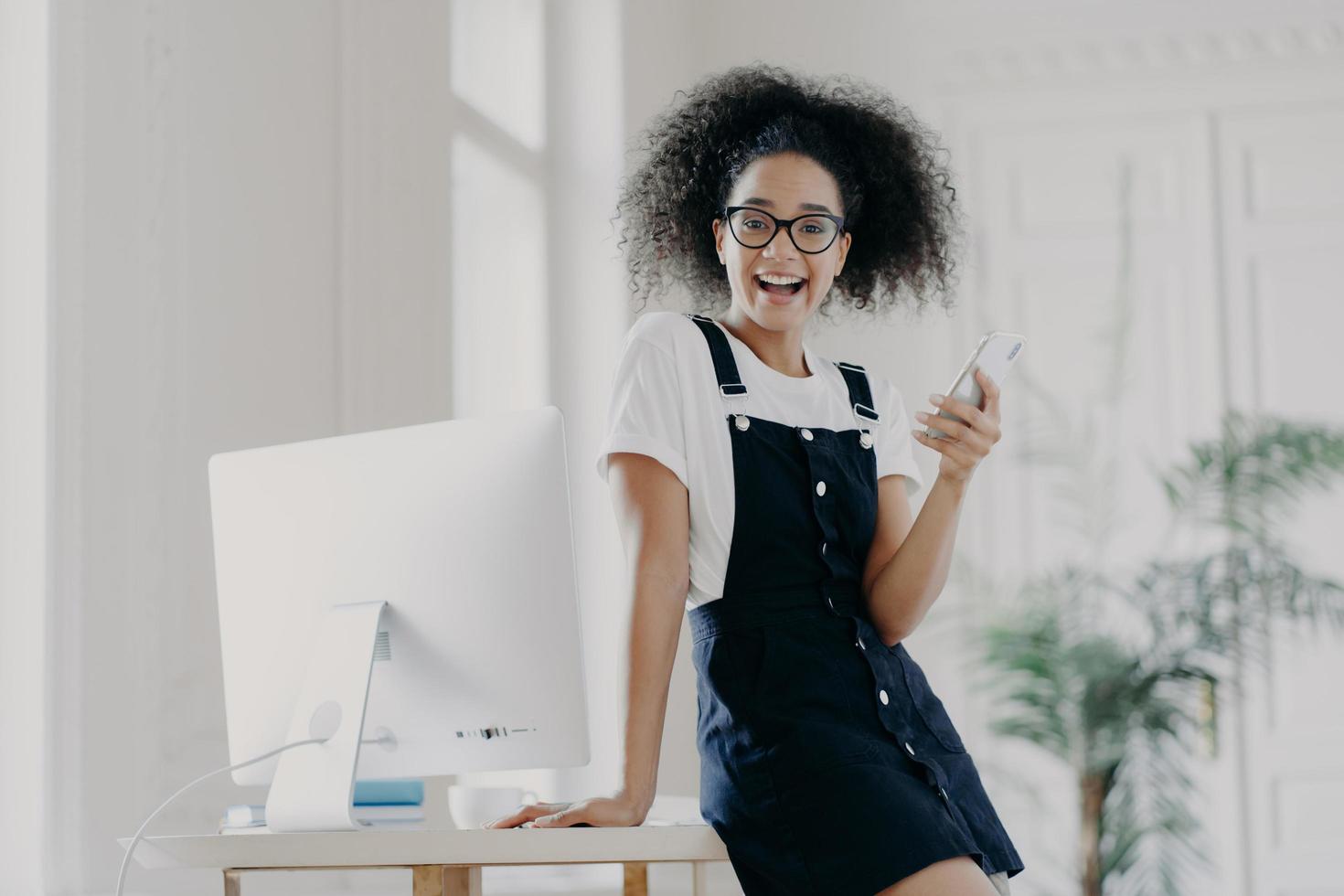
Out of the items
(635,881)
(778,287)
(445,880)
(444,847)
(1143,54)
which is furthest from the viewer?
(1143,54)

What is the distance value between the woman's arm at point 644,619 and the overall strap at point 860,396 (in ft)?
0.96

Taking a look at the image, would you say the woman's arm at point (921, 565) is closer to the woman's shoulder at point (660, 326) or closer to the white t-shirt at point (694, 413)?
the white t-shirt at point (694, 413)

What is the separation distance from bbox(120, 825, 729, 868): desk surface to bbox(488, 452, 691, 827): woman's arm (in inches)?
1.4

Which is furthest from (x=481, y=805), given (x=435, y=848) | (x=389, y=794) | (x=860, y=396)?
(x=860, y=396)

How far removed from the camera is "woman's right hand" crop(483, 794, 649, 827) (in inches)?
53.0

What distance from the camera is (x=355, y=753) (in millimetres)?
1459

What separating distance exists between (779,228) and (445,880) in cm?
79

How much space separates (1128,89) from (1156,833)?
228 centimetres

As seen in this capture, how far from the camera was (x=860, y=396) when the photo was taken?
5.75 ft

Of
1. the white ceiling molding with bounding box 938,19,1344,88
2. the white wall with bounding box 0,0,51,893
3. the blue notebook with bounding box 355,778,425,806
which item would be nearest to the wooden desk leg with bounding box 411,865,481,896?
the blue notebook with bounding box 355,778,425,806

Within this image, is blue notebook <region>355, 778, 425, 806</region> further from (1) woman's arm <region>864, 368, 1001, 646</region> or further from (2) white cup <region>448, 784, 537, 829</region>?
(1) woman's arm <region>864, 368, 1001, 646</region>

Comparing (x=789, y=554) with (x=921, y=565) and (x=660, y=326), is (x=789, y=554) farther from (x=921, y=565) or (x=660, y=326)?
(x=660, y=326)

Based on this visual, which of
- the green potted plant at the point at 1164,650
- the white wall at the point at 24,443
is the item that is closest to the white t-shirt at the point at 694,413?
the white wall at the point at 24,443

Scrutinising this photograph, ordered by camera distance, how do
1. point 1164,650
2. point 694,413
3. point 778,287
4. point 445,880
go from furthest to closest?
point 1164,650 < point 778,287 < point 694,413 < point 445,880
